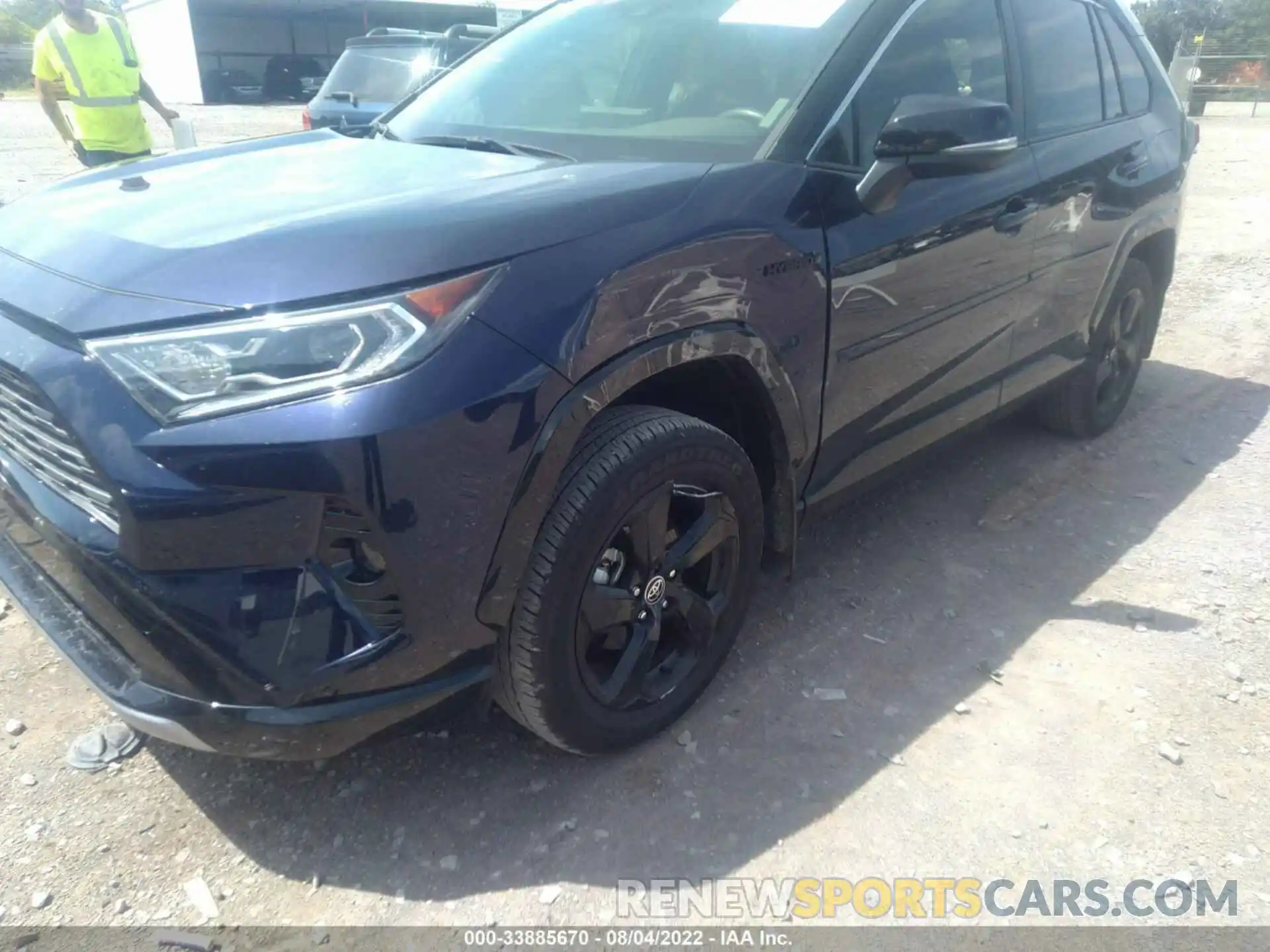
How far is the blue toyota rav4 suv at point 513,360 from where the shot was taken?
1.70 meters

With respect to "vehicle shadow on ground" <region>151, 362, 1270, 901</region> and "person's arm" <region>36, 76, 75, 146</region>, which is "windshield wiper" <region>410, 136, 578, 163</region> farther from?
"person's arm" <region>36, 76, 75, 146</region>

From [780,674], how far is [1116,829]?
0.89m

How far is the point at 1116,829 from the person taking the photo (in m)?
2.24

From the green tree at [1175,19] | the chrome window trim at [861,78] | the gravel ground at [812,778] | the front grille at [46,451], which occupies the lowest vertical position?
the gravel ground at [812,778]

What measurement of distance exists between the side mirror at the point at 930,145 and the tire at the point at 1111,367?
5.44ft

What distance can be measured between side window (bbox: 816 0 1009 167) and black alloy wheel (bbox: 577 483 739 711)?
98 centimetres

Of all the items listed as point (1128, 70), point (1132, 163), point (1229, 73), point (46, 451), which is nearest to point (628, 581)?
point (46, 451)

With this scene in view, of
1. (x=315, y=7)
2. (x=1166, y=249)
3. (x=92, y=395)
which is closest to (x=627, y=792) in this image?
(x=92, y=395)

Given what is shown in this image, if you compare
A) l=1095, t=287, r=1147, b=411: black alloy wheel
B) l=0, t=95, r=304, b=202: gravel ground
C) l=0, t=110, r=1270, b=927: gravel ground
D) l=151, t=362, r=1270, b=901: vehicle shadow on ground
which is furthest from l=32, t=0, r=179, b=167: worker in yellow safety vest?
l=1095, t=287, r=1147, b=411: black alloy wheel

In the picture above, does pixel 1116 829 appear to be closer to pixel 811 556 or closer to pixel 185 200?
pixel 811 556

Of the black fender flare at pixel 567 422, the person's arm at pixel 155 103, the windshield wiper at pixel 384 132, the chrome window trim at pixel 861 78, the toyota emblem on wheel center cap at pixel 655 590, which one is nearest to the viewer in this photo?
the black fender flare at pixel 567 422

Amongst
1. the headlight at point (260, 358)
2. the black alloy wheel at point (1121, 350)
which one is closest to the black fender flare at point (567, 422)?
the headlight at point (260, 358)

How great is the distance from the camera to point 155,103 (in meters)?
5.66

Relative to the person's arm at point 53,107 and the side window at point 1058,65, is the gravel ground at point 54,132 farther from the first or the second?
the side window at point 1058,65
